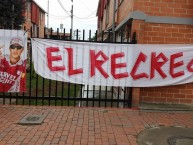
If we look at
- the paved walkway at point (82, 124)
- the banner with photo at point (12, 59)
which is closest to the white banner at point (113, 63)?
the banner with photo at point (12, 59)

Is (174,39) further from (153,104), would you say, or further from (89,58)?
(89,58)

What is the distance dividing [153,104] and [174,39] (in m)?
1.74

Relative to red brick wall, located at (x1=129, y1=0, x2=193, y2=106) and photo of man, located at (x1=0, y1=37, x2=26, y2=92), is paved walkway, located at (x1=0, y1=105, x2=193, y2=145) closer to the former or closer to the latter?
photo of man, located at (x1=0, y1=37, x2=26, y2=92)

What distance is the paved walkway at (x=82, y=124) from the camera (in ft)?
17.0

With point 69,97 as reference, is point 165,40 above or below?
above

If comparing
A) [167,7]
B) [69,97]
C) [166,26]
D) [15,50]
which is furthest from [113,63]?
[15,50]

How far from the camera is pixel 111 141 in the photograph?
17.0 feet

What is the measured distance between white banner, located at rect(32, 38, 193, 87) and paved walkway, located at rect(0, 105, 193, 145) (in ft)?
2.59


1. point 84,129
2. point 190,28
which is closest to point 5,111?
point 84,129

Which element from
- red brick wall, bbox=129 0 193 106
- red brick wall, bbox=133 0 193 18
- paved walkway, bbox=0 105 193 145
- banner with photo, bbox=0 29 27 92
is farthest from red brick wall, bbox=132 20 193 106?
banner with photo, bbox=0 29 27 92

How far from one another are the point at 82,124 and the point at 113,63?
6.51 feet

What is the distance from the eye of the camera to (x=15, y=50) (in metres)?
7.33

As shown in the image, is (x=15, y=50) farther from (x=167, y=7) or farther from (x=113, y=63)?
(x=167, y=7)

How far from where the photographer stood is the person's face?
→ 24.0 feet
